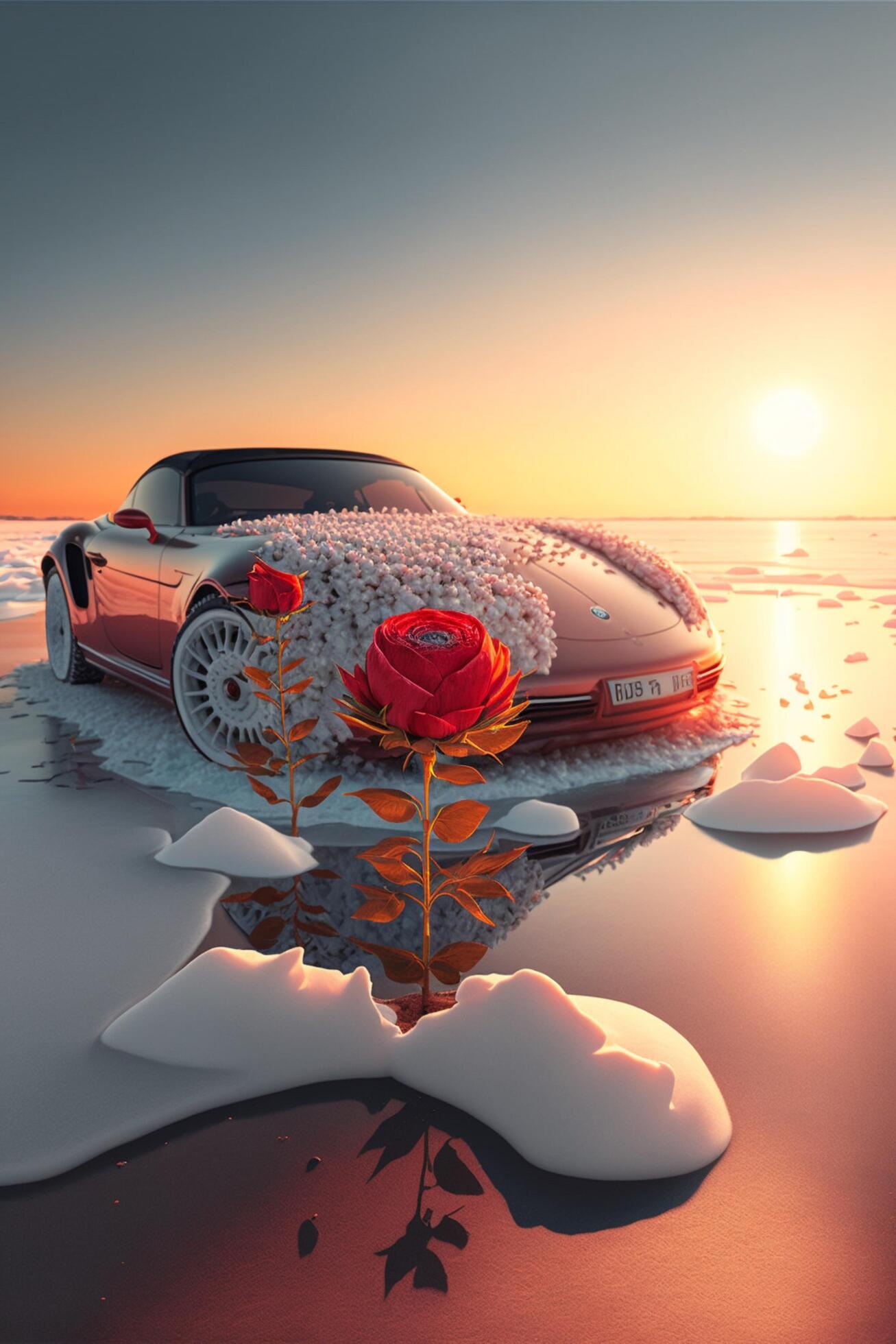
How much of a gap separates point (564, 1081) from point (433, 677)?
65 centimetres

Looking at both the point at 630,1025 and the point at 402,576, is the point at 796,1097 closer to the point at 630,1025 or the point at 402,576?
the point at 630,1025

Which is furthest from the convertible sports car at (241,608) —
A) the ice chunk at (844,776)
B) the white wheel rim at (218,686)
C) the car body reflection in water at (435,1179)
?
the car body reflection in water at (435,1179)

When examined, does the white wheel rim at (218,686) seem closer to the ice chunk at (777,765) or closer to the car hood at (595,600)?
the car hood at (595,600)

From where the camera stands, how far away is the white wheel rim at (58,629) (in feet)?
17.7

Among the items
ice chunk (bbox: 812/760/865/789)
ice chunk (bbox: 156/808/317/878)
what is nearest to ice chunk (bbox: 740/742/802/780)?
ice chunk (bbox: 812/760/865/789)

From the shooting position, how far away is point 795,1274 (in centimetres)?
112

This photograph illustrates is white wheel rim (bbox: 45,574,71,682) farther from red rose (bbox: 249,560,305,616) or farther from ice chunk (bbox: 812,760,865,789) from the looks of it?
ice chunk (bbox: 812,760,865,789)

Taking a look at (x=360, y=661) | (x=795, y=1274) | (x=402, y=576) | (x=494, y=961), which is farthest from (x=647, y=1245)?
(x=402, y=576)

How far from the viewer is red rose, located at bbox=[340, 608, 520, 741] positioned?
1.33 metres

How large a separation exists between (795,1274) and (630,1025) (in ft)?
1.70

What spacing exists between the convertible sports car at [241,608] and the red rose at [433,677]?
6.01 ft

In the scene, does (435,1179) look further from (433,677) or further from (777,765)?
(777,765)

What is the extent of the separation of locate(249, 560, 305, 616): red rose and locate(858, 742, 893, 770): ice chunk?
241 cm

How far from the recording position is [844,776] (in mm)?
3316
